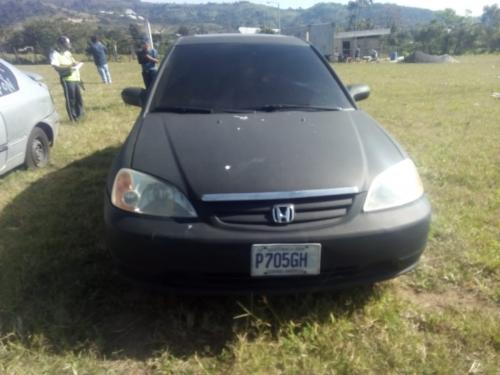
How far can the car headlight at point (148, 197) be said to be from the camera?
1.96 m

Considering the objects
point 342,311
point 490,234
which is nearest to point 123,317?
point 342,311

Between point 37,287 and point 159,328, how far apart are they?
33.7 inches

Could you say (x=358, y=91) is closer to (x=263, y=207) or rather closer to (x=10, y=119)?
(x=263, y=207)

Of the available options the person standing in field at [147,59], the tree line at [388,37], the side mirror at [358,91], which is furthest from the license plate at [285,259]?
the tree line at [388,37]

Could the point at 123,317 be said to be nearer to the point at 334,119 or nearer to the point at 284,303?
the point at 284,303

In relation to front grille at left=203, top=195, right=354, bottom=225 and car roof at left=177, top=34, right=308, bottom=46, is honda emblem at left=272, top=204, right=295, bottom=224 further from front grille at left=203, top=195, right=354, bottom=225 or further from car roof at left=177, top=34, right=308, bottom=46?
car roof at left=177, top=34, right=308, bottom=46

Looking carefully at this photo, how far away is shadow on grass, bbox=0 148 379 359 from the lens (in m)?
2.07

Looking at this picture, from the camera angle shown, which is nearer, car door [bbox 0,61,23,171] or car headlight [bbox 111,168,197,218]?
car headlight [bbox 111,168,197,218]

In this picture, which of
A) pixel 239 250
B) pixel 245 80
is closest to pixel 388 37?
pixel 245 80

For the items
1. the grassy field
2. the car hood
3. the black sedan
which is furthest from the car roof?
the grassy field

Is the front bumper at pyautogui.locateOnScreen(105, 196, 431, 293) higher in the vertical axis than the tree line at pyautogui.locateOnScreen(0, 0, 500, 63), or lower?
higher

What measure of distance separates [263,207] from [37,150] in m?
3.75

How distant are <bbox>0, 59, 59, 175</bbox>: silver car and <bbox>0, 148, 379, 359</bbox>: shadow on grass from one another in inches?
→ 55.6

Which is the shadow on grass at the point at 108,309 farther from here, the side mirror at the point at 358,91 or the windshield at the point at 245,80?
the side mirror at the point at 358,91
